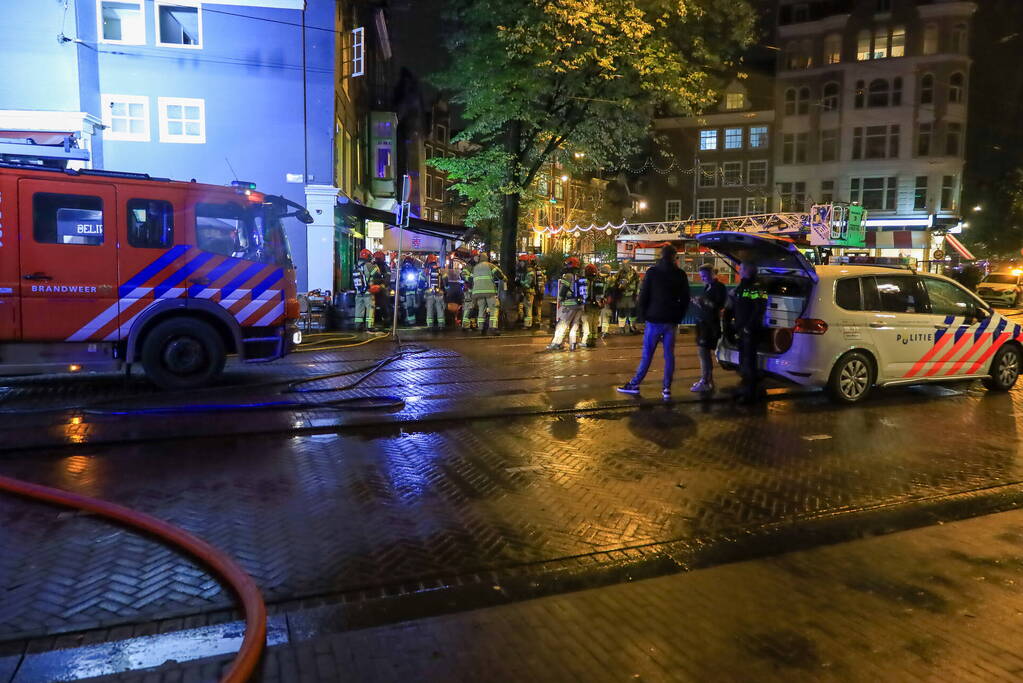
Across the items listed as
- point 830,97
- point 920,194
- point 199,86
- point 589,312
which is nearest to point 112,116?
point 199,86

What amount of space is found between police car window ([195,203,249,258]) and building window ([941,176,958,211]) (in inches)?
1668

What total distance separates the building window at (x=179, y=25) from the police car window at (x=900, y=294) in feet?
59.4

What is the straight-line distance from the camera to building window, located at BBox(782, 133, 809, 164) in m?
44.9

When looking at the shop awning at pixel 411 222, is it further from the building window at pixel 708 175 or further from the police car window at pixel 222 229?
the building window at pixel 708 175

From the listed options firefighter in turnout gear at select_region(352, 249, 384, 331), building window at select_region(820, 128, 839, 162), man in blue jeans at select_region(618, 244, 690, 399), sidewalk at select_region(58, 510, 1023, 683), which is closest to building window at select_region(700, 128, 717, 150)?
building window at select_region(820, 128, 839, 162)

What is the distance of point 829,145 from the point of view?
44.1 m

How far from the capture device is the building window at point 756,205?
45.8 metres

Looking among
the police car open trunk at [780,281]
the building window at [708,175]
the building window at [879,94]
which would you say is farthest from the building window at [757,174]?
the police car open trunk at [780,281]

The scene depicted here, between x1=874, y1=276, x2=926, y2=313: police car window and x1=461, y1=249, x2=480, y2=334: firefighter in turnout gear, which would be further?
x1=461, y1=249, x2=480, y2=334: firefighter in turnout gear

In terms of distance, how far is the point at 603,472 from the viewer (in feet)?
20.2

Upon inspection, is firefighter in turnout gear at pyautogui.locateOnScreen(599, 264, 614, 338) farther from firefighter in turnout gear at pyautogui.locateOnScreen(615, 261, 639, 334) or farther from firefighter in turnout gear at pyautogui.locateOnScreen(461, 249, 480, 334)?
firefighter in turnout gear at pyautogui.locateOnScreen(461, 249, 480, 334)

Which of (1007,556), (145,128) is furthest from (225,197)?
(145,128)

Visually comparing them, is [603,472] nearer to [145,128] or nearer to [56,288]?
[56,288]

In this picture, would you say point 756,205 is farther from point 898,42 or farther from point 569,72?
point 569,72
